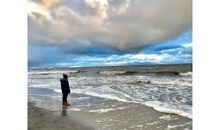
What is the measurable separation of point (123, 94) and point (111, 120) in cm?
22

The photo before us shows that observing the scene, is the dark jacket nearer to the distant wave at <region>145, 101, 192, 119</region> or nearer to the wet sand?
the wet sand

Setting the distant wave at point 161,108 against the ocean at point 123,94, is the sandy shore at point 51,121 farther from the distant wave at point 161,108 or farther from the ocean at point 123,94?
the distant wave at point 161,108

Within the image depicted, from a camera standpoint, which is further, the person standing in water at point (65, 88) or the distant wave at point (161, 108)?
the person standing in water at point (65, 88)

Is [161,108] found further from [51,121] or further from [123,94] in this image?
[51,121]

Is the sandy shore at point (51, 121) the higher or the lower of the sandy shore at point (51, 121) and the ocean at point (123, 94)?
the lower

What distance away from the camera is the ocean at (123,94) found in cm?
194

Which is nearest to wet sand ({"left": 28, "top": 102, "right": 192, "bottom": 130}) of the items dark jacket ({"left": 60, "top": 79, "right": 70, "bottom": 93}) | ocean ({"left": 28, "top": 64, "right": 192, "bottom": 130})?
ocean ({"left": 28, "top": 64, "right": 192, "bottom": 130})

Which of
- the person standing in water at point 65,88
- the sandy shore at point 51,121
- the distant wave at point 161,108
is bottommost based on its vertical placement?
the sandy shore at point 51,121

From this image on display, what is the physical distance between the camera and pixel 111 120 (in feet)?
6.57

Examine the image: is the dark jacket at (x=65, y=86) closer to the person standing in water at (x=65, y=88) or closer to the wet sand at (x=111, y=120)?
the person standing in water at (x=65, y=88)

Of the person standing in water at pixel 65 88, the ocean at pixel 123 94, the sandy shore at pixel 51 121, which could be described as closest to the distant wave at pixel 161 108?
the ocean at pixel 123 94

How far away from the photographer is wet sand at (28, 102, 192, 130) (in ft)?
6.28

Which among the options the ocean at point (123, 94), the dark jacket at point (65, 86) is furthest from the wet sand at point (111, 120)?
the dark jacket at point (65, 86)
